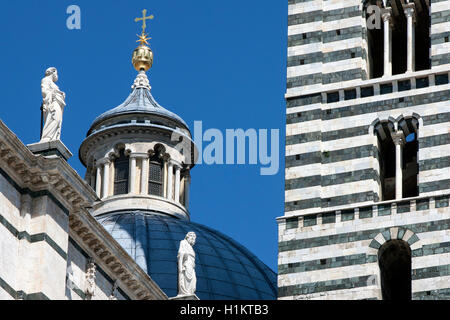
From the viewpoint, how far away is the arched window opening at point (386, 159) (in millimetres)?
34125

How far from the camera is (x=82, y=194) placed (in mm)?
27297

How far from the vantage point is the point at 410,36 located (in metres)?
34.9

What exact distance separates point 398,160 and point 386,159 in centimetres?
92

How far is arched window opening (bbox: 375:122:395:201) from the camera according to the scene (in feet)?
112

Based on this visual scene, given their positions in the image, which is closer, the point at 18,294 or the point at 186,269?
the point at 18,294

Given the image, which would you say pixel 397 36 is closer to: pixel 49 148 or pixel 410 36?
pixel 410 36

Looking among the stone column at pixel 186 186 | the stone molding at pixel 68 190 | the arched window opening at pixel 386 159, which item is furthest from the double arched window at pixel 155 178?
the stone molding at pixel 68 190

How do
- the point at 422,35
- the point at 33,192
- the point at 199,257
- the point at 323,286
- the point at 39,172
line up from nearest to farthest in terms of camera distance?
the point at 39,172
the point at 33,192
the point at 323,286
the point at 422,35
the point at 199,257

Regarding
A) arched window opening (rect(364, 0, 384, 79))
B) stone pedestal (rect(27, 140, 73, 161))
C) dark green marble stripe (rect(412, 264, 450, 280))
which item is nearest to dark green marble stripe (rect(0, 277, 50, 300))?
stone pedestal (rect(27, 140, 73, 161))

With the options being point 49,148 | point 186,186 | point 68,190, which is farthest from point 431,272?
point 186,186

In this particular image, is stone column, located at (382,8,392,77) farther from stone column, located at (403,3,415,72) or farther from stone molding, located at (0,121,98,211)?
stone molding, located at (0,121,98,211)

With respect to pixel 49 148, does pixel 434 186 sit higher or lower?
higher

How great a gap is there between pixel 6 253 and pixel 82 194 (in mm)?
1875

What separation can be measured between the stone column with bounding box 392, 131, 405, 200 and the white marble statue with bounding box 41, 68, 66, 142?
8.24m
